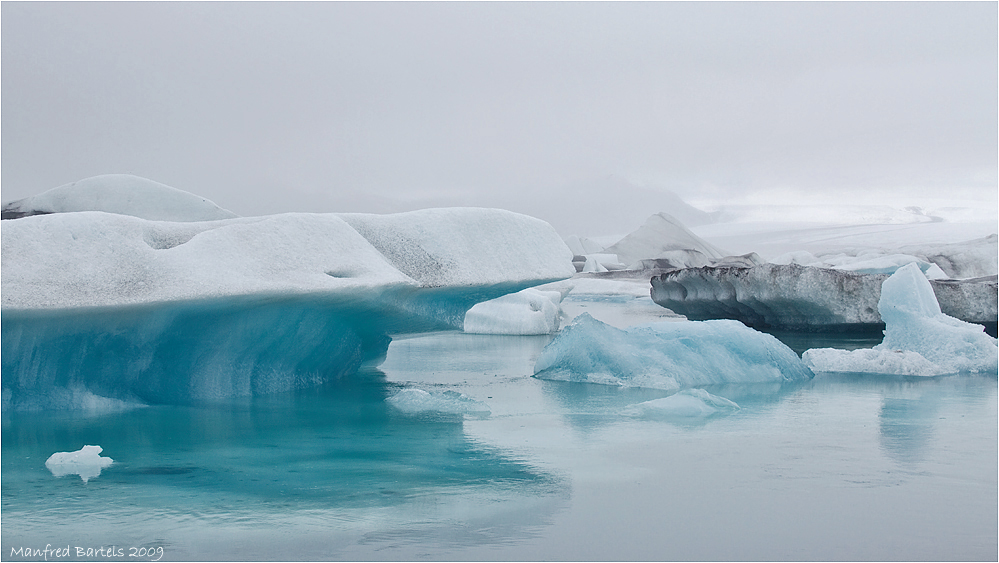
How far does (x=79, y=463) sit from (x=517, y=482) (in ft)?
7.73

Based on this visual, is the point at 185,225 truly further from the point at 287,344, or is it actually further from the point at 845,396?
the point at 845,396

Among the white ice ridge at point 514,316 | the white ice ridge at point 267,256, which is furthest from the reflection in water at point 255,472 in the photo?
the white ice ridge at point 514,316

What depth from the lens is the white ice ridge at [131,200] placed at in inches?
449

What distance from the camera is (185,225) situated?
7.02 m

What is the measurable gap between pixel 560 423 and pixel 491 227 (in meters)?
2.32

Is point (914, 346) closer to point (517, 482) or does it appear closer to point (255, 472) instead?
point (517, 482)

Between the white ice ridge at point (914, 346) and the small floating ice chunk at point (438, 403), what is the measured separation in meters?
4.36

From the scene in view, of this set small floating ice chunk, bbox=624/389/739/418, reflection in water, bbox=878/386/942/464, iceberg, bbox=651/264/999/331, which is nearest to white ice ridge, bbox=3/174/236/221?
small floating ice chunk, bbox=624/389/739/418

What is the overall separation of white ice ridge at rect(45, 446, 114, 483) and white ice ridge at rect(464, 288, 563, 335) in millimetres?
9640

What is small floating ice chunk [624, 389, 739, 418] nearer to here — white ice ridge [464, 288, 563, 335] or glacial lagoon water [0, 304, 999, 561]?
glacial lagoon water [0, 304, 999, 561]

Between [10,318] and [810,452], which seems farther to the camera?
[10,318]

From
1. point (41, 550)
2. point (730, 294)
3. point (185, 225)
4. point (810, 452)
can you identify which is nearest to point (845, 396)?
point (810, 452)

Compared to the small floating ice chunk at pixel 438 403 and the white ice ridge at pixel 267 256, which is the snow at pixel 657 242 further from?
the small floating ice chunk at pixel 438 403

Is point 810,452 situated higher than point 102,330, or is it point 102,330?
point 102,330
